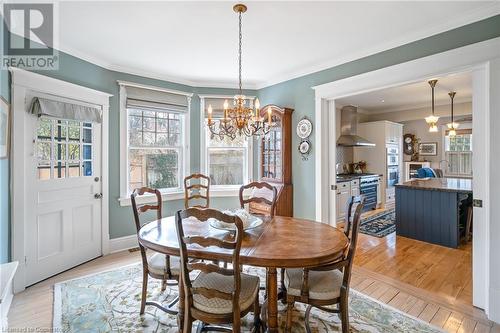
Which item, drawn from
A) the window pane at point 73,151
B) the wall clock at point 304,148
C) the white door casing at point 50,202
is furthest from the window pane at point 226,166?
the window pane at point 73,151

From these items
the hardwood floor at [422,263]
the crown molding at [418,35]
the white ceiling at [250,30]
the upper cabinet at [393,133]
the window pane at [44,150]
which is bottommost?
the hardwood floor at [422,263]

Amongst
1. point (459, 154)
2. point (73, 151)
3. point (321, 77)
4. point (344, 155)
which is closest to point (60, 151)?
point (73, 151)

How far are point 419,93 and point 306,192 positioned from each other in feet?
12.4

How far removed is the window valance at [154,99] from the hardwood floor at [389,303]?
230 centimetres

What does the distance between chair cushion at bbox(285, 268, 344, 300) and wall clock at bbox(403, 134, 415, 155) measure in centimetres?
676

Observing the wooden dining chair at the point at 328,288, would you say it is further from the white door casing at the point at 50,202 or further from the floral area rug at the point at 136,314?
the white door casing at the point at 50,202

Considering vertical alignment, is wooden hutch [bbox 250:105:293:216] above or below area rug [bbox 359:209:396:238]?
above

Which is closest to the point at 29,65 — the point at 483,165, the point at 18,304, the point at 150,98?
the point at 150,98

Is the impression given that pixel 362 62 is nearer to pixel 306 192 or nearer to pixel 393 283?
pixel 306 192

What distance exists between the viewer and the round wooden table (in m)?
1.61

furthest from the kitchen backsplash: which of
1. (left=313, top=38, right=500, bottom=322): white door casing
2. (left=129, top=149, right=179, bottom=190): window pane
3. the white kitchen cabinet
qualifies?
(left=129, top=149, right=179, bottom=190): window pane

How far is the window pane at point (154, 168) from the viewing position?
395cm

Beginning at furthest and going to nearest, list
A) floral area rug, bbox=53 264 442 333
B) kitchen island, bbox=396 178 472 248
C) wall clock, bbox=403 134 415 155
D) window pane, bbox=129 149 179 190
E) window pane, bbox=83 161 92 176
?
wall clock, bbox=403 134 415 155 < window pane, bbox=129 149 179 190 < kitchen island, bbox=396 178 472 248 < window pane, bbox=83 161 92 176 < floral area rug, bbox=53 264 442 333

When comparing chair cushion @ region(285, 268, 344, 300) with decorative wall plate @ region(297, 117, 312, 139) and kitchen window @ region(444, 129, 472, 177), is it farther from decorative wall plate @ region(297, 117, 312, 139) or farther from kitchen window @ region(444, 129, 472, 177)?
kitchen window @ region(444, 129, 472, 177)
